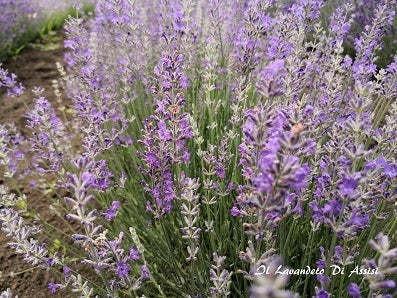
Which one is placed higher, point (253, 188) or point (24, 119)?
point (253, 188)

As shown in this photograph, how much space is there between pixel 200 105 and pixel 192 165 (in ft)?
1.67

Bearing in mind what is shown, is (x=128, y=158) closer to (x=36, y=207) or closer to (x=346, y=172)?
(x=36, y=207)

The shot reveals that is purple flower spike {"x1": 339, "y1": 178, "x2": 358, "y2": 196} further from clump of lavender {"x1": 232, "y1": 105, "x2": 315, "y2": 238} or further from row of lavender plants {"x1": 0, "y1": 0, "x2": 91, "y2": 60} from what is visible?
row of lavender plants {"x1": 0, "y1": 0, "x2": 91, "y2": 60}

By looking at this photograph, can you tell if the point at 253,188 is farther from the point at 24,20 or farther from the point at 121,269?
the point at 24,20

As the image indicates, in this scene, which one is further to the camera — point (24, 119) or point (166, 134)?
point (24, 119)

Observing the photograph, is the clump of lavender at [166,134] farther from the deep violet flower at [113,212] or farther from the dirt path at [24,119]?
the dirt path at [24,119]

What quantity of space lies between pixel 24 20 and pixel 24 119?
2533 mm

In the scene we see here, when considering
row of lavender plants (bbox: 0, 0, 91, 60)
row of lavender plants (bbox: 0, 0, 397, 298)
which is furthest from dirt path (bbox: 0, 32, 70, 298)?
row of lavender plants (bbox: 0, 0, 397, 298)

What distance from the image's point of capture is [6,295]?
1.31 metres

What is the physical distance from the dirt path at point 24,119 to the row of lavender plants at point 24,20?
0.21 meters

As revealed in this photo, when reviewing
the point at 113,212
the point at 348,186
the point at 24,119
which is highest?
the point at 348,186

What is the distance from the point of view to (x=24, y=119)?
14.4 ft

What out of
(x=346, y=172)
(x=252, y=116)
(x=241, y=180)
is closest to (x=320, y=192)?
(x=346, y=172)

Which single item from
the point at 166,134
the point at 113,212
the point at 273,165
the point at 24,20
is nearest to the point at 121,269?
the point at 113,212
